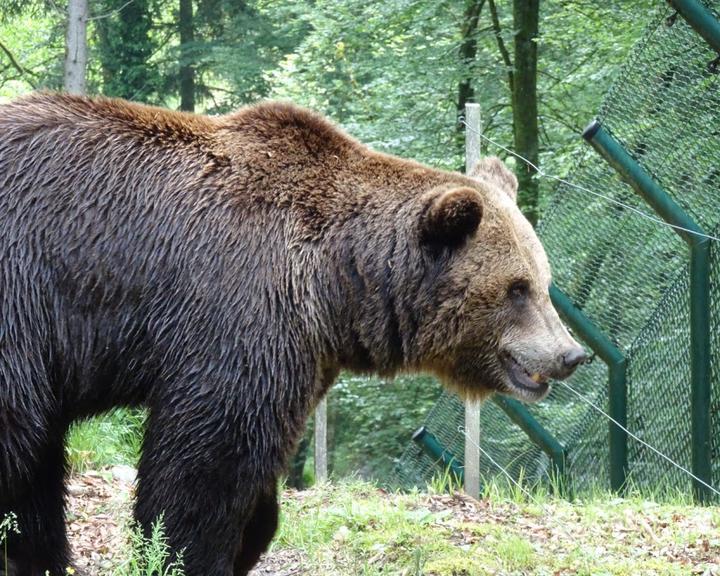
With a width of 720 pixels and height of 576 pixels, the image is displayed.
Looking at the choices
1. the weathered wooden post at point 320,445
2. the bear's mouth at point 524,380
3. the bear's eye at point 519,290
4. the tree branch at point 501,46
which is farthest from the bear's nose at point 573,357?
the tree branch at point 501,46

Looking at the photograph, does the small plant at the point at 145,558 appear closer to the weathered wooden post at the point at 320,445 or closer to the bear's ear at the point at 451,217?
the bear's ear at the point at 451,217

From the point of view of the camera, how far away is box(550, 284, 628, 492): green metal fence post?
770 centimetres

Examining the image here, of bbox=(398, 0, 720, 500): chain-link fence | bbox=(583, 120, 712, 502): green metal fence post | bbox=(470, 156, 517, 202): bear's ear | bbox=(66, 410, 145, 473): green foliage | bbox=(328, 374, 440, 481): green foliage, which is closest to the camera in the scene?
bbox=(470, 156, 517, 202): bear's ear

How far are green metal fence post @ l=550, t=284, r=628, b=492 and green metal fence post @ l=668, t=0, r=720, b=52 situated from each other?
222 centimetres

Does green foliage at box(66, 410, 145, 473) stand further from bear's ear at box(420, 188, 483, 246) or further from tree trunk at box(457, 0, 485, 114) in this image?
tree trunk at box(457, 0, 485, 114)

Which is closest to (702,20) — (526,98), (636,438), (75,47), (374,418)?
(636,438)

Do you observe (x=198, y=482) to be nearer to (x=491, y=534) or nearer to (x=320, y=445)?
(x=491, y=534)

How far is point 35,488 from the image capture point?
17.7ft

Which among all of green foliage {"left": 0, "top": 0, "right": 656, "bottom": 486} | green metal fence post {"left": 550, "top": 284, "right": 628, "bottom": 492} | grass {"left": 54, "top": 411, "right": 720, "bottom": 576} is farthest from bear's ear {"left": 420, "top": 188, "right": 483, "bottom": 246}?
green foliage {"left": 0, "top": 0, "right": 656, "bottom": 486}

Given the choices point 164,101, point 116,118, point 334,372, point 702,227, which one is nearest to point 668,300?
point 702,227

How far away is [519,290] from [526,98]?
10.1 m

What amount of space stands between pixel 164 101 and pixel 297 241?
56.2 ft

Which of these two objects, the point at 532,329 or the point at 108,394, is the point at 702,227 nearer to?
the point at 532,329

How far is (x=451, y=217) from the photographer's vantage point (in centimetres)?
528
